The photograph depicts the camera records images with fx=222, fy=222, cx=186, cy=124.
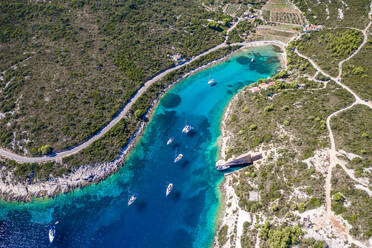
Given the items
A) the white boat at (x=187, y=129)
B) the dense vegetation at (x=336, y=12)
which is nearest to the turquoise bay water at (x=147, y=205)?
the white boat at (x=187, y=129)

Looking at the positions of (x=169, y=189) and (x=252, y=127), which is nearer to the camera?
(x=169, y=189)

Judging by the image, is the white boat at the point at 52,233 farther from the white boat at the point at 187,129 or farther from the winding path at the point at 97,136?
the white boat at the point at 187,129

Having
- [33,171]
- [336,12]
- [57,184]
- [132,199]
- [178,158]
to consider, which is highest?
[336,12]

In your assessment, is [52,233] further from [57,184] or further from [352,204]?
[352,204]

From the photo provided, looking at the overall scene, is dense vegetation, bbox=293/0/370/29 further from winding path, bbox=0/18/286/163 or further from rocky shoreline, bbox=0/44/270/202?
rocky shoreline, bbox=0/44/270/202

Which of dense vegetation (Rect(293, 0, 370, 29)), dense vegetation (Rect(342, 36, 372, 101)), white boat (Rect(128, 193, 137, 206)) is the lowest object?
white boat (Rect(128, 193, 137, 206))

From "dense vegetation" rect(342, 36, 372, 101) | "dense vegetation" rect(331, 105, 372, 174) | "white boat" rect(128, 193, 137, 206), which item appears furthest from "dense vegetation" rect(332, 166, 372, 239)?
"white boat" rect(128, 193, 137, 206)

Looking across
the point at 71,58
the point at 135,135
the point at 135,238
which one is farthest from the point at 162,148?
the point at 71,58

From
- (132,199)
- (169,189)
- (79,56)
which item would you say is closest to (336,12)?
(169,189)
